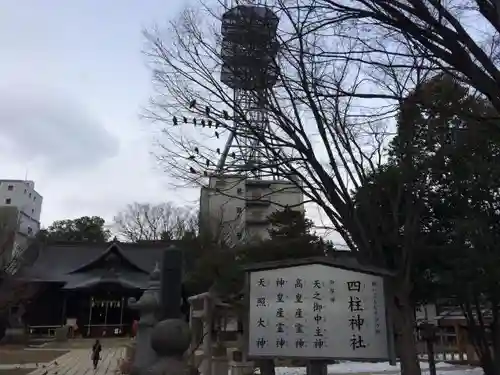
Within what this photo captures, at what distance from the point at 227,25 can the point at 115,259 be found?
2537cm

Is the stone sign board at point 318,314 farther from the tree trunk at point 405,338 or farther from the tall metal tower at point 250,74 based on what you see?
the tall metal tower at point 250,74

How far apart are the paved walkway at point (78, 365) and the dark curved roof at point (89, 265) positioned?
25.9 ft

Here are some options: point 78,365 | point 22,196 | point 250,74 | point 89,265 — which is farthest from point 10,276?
point 22,196

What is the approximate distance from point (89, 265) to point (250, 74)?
25.2m

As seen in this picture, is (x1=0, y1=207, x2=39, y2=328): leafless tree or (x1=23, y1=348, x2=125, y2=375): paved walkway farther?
(x1=0, y1=207, x2=39, y2=328): leafless tree

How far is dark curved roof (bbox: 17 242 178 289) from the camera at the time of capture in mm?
28625

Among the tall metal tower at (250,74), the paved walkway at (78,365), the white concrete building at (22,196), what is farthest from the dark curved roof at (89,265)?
the white concrete building at (22,196)

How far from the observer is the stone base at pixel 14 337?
2472 cm

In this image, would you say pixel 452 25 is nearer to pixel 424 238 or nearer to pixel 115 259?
pixel 424 238

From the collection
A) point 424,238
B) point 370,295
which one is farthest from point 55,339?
point 370,295

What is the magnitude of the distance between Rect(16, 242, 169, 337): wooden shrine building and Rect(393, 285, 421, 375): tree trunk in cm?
2110

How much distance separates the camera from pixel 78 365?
1675 centimetres

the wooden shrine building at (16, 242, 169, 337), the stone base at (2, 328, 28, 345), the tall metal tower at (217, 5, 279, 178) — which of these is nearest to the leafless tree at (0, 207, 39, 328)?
the wooden shrine building at (16, 242, 169, 337)

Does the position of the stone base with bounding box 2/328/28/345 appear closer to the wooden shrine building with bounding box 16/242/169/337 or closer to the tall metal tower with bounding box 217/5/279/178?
the wooden shrine building with bounding box 16/242/169/337
